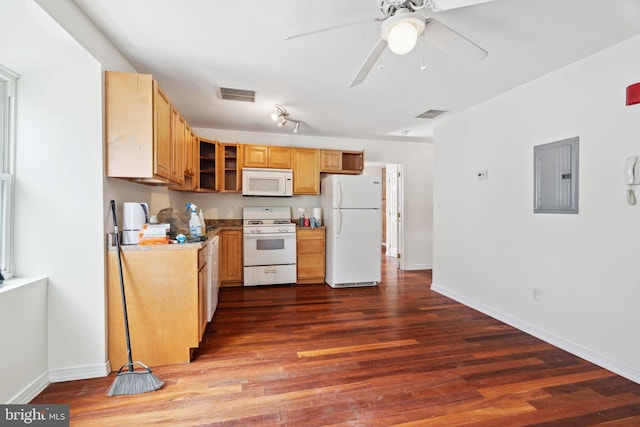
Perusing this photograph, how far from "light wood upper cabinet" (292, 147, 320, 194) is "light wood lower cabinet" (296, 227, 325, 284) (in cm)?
66

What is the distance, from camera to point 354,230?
167 inches

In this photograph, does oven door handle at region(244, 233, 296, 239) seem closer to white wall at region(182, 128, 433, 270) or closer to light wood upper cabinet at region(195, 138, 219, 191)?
white wall at region(182, 128, 433, 270)

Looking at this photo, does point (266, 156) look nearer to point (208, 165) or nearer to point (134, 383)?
point (208, 165)

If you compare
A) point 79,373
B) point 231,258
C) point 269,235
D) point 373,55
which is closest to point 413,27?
point 373,55

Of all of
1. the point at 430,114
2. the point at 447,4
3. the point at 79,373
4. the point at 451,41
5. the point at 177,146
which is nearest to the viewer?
the point at 447,4

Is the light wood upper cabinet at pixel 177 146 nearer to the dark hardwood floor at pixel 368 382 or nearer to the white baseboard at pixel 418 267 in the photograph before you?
the dark hardwood floor at pixel 368 382

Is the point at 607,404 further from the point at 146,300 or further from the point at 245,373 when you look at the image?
the point at 146,300

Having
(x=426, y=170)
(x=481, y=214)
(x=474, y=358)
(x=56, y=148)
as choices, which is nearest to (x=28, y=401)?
(x=56, y=148)

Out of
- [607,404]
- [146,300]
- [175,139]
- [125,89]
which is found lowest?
[607,404]

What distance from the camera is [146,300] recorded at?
2078 millimetres

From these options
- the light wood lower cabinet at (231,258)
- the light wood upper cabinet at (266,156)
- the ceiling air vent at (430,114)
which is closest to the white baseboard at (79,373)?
the light wood lower cabinet at (231,258)

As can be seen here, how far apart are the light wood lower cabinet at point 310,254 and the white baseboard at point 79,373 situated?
2702mm

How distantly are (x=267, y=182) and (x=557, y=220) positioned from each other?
352 cm

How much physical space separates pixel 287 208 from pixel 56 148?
3.09m
